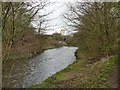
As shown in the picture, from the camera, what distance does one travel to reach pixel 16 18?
6344 mm

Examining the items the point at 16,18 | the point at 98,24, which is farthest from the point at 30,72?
the point at 16,18

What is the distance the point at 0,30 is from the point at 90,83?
14.8ft

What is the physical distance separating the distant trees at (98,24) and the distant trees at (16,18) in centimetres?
903

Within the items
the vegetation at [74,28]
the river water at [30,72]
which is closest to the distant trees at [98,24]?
the vegetation at [74,28]

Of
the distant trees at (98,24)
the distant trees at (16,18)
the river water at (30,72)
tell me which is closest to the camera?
the distant trees at (16,18)

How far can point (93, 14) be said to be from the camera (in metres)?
16.3

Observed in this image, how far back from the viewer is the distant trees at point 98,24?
15479 mm

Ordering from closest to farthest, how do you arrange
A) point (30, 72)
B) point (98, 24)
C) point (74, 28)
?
point (30, 72) < point (98, 24) < point (74, 28)

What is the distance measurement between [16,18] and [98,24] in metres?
10.4

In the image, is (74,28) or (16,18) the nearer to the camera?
(16,18)

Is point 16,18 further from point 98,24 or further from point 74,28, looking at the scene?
point 74,28

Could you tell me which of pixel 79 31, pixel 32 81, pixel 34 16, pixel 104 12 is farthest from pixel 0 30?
pixel 79 31

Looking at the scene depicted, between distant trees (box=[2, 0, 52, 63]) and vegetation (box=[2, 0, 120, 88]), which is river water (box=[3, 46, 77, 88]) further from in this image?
distant trees (box=[2, 0, 52, 63])

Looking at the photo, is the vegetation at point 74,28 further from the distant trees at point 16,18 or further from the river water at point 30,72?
the river water at point 30,72
